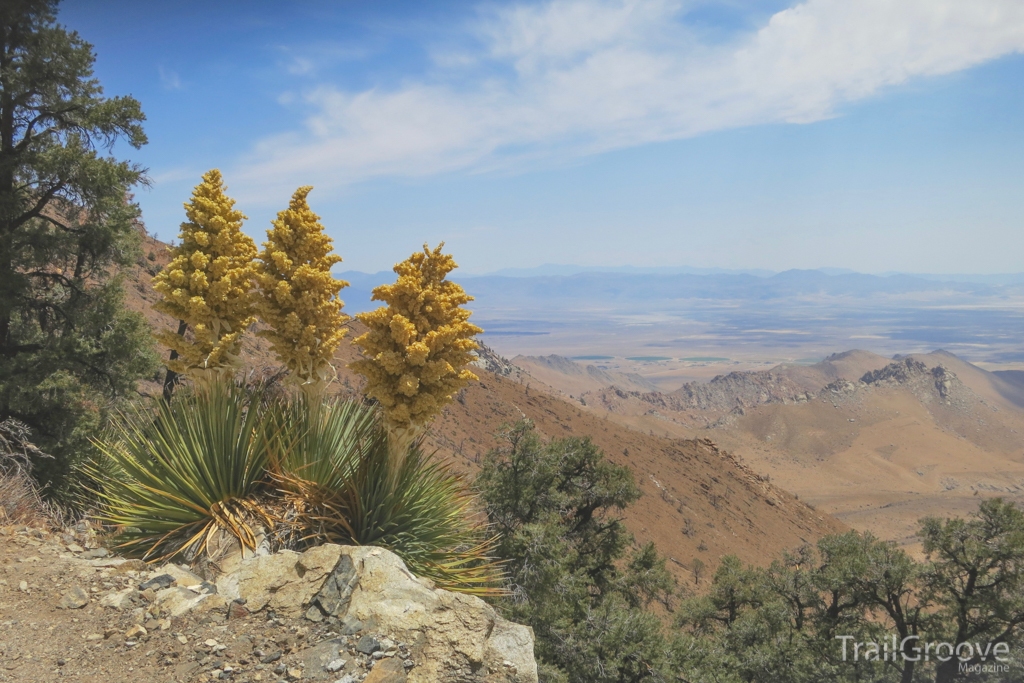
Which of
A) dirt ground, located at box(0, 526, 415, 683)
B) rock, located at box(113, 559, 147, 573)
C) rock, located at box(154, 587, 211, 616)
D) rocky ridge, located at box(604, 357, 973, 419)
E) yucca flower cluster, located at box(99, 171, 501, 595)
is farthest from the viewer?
rocky ridge, located at box(604, 357, 973, 419)

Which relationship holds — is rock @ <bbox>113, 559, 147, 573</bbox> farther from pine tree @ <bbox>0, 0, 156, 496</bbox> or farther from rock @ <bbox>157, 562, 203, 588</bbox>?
pine tree @ <bbox>0, 0, 156, 496</bbox>

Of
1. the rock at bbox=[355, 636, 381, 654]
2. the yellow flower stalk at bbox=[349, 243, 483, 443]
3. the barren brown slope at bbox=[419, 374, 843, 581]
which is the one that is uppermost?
the yellow flower stalk at bbox=[349, 243, 483, 443]

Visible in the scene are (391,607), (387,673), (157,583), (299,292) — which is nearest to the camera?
(387,673)

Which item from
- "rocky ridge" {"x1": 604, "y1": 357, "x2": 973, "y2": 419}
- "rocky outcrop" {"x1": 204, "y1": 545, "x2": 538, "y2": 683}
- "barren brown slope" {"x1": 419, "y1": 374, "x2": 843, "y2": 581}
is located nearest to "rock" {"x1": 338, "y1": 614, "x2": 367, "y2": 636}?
"rocky outcrop" {"x1": 204, "y1": 545, "x2": 538, "y2": 683}

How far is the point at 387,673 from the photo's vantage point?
4.08 metres

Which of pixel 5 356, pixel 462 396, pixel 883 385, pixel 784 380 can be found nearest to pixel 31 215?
pixel 5 356

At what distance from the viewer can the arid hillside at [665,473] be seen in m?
30.3

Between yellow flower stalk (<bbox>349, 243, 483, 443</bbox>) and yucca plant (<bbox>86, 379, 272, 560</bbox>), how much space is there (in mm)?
1346

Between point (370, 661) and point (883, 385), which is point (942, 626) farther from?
point (883, 385)

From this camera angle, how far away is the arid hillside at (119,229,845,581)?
3033cm

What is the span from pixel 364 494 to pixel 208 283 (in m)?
2.48

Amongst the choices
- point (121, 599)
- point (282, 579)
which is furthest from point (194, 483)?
point (282, 579)

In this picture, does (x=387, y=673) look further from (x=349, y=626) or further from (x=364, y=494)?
(x=364, y=494)

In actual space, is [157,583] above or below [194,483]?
below
